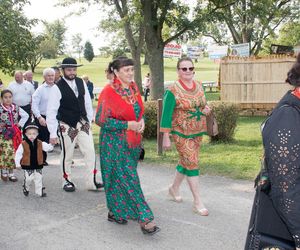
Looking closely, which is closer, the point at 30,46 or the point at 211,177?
the point at 211,177

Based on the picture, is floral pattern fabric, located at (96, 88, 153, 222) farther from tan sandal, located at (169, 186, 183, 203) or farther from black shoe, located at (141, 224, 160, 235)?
tan sandal, located at (169, 186, 183, 203)

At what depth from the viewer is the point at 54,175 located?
7824mm

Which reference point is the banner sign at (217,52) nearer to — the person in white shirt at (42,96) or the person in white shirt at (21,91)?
the person in white shirt at (21,91)

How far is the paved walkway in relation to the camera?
15.0 ft

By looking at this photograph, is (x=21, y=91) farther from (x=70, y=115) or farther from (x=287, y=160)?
(x=287, y=160)

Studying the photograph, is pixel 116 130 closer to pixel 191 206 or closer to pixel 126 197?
pixel 126 197

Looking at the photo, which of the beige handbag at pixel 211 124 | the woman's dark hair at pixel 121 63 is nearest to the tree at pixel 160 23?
the beige handbag at pixel 211 124

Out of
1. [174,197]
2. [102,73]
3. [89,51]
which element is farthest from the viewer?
[89,51]

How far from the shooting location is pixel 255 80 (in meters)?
16.8

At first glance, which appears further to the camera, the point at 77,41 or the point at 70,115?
the point at 77,41

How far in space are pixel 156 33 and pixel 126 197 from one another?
43.1 ft

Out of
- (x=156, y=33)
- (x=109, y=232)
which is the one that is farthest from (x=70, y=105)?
(x=156, y=33)

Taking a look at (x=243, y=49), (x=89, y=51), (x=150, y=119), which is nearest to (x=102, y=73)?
(x=89, y=51)

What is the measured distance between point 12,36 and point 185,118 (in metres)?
7.43
